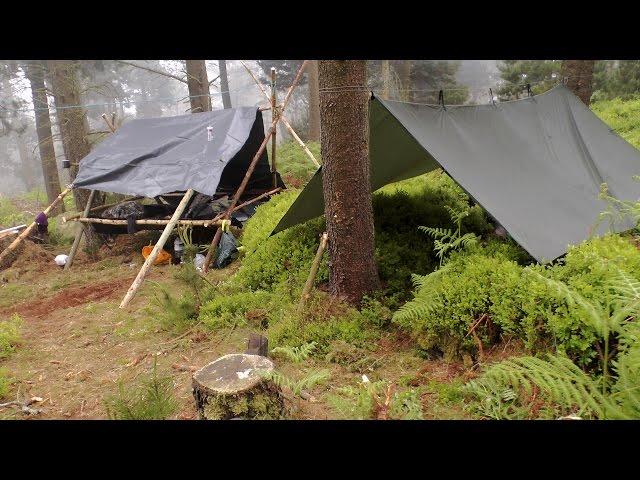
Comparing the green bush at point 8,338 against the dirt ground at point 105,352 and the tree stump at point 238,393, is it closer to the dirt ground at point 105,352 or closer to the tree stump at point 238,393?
the dirt ground at point 105,352

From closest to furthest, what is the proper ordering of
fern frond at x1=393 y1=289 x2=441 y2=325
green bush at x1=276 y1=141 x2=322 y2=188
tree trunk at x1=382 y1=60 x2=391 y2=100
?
fern frond at x1=393 y1=289 x2=441 y2=325, green bush at x1=276 y1=141 x2=322 y2=188, tree trunk at x1=382 y1=60 x2=391 y2=100

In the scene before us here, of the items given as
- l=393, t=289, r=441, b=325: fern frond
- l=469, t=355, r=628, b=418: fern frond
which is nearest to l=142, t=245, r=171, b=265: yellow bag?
l=393, t=289, r=441, b=325: fern frond

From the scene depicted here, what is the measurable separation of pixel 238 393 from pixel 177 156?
6.64 meters

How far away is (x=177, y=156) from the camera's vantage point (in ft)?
27.9

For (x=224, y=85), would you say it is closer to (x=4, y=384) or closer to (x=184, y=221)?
(x=184, y=221)

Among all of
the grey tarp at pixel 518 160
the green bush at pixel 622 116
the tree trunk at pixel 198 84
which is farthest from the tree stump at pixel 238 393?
the tree trunk at pixel 198 84

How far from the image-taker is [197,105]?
13609mm

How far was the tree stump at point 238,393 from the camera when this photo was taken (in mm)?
2877

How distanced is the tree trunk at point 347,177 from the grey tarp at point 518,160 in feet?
1.75

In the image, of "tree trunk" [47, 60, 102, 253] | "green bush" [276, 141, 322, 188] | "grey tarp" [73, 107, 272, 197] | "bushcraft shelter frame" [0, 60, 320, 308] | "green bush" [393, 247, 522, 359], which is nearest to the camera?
"green bush" [393, 247, 522, 359]

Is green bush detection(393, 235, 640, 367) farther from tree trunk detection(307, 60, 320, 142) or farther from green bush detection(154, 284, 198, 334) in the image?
tree trunk detection(307, 60, 320, 142)

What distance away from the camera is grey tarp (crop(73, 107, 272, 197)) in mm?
7957

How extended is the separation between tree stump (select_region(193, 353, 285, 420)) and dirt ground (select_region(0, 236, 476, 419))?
0.38 meters
